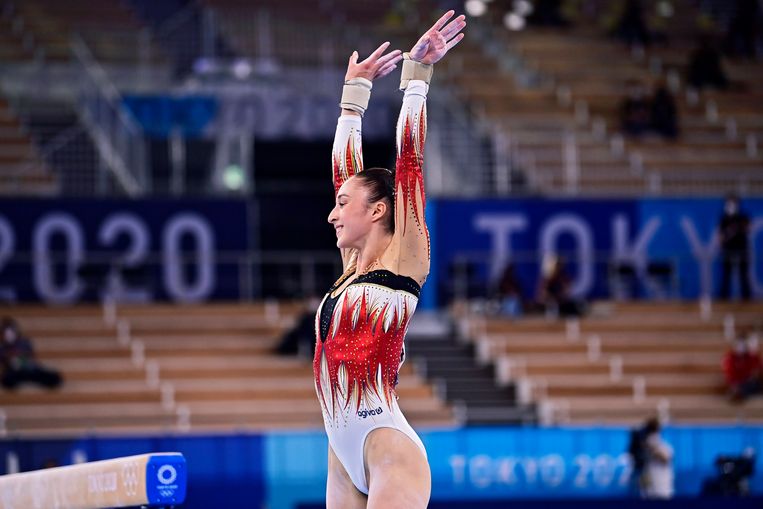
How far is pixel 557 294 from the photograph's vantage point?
1688 centimetres

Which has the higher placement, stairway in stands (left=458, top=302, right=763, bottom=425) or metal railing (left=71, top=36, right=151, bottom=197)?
metal railing (left=71, top=36, right=151, bottom=197)

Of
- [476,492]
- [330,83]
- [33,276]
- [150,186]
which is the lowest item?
[476,492]

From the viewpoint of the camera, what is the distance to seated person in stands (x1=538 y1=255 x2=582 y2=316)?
55.3ft

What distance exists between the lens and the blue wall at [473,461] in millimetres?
12320

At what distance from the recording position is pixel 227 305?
16.6 metres

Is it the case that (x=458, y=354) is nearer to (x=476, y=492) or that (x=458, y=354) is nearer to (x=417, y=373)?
(x=417, y=373)

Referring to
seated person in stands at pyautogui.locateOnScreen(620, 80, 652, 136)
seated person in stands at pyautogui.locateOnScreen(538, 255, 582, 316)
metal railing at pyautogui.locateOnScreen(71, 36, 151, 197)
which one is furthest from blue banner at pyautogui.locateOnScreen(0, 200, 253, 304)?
seated person in stands at pyautogui.locateOnScreen(620, 80, 652, 136)

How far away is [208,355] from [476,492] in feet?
13.4

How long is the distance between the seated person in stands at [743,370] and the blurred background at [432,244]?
4 centimetres

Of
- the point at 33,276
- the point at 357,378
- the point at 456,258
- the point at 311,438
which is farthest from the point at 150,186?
the point at 357,378

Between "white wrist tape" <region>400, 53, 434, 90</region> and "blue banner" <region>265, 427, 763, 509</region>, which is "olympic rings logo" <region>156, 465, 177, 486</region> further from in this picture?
"blue banner" <region>265, 427, 763, 509</region>

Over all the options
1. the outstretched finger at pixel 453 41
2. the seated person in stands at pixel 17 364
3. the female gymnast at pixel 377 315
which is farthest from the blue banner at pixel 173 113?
the female gymnast at pixel 377 315

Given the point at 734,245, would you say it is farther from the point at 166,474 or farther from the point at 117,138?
the point at 166,474

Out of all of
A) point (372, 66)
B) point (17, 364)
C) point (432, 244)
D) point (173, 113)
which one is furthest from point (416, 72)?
point (173, 113)
